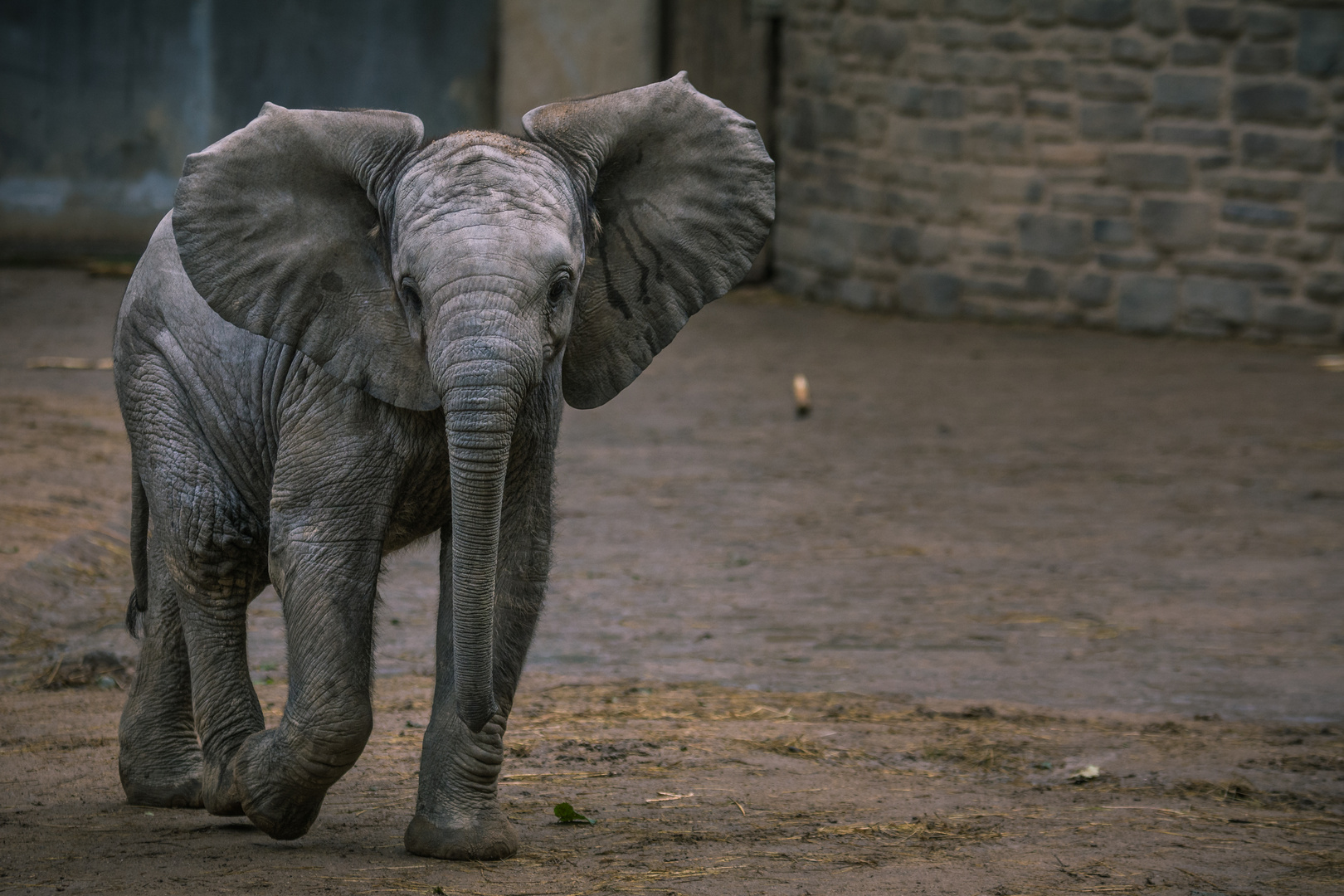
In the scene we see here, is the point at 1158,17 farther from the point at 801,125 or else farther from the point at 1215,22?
the point at 801,125

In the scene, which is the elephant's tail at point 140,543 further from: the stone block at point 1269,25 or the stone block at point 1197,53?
the stone block at point 1269,25

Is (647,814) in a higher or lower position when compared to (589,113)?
lower

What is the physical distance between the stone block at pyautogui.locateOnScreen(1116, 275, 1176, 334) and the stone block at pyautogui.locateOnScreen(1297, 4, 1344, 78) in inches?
72.4

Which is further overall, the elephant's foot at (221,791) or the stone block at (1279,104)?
the stone block at (1279,104)

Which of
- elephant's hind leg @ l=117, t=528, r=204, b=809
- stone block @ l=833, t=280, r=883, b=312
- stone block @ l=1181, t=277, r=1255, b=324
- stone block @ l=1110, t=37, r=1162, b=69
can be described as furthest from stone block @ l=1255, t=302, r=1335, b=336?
elephant's hind leg @ l=117, t=528, r=204, b=809

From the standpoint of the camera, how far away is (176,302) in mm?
4719

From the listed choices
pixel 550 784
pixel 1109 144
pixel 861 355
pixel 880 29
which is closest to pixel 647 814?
pixel 550 784

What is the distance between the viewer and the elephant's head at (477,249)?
12.4 feet

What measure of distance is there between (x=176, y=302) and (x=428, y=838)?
5.11ft

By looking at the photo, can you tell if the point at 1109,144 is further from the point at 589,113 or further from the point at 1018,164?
the point at 589,113

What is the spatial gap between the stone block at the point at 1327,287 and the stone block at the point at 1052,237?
5.52 feet

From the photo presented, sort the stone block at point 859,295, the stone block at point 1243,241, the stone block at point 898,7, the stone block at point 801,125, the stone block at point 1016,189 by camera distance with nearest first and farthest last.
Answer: the stone block at point 1243,241 → the stone block at point 1016,189 → the stone block at point 898,7 → the stone block at point 859,295 → the stone block at point 801,125

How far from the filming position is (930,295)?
14719 mm

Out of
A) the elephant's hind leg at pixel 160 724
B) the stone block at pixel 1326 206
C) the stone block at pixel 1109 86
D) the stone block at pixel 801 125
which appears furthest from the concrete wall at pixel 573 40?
the elephant's hind leg at pixel 160 724
